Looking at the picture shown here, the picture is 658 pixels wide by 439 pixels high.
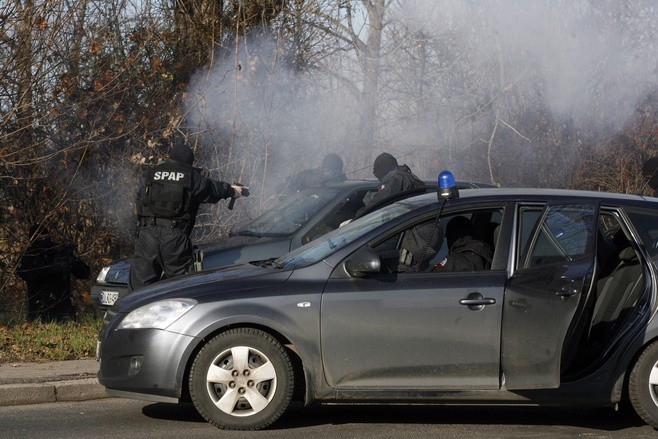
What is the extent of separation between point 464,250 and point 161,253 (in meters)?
3.36

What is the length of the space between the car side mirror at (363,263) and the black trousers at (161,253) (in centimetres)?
302

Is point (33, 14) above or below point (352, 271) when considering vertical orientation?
above

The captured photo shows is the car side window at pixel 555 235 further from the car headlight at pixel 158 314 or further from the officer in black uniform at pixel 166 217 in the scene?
the officer in black uniform at pixel 166 217

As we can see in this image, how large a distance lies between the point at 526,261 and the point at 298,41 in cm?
817

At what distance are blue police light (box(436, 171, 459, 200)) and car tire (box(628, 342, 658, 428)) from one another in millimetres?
1508

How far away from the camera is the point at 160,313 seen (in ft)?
21.3

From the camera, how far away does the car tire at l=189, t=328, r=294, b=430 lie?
6.38 metres

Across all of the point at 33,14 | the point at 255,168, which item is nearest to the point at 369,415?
the point at 33,14

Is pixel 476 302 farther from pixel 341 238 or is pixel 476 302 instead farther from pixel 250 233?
pixel 250 233

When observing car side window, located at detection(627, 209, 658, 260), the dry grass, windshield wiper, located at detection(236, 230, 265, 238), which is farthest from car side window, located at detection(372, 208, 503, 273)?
the dry grass

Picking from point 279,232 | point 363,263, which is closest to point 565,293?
point 363,263

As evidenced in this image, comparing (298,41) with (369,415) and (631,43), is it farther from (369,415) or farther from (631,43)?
(369,415)

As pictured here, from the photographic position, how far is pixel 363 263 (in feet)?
20.9

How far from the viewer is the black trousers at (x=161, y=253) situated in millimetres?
9195
